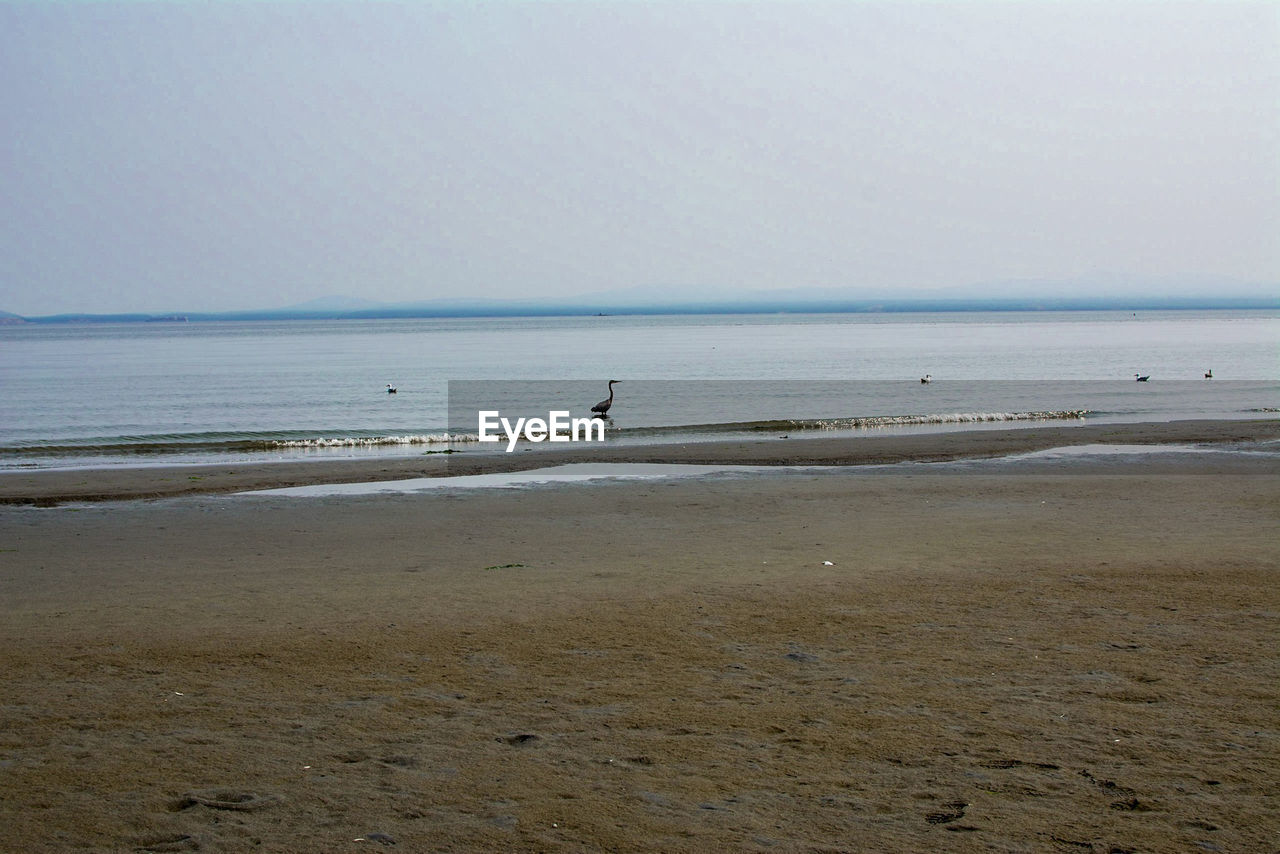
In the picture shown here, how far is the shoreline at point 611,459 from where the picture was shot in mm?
19828

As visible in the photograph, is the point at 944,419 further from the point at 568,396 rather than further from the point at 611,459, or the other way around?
the point at 568,396

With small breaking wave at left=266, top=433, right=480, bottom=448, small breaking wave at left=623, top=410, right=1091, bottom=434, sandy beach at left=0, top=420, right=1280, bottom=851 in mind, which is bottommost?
small breaking wave at left=266, top=433, right=480, bottom=448

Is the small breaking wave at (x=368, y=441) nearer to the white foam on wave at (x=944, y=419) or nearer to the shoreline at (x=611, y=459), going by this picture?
the shoreline at (x=611, y=459)

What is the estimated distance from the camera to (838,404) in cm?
4097

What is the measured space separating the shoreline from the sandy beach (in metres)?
5.47

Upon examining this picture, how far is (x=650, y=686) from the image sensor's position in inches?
273

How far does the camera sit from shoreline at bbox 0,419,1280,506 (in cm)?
1983

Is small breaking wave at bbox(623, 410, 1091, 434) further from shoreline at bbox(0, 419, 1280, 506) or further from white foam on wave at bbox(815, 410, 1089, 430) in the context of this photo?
shoreline at bbox(0, 419, 1280, 506)

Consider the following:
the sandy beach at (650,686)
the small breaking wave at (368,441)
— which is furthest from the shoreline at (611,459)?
the sandy beach at (650,686)

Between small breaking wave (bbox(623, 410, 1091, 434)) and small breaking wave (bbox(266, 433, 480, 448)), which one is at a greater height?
small breaking wave (bbox(623, 410, 1091, 434))

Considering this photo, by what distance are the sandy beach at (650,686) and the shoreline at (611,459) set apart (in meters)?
5.47

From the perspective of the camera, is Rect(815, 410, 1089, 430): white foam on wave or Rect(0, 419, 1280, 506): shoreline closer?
Rect(0, 419, 1280, 506): shoreline

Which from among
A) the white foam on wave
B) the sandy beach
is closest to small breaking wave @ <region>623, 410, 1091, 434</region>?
the white foam on wave

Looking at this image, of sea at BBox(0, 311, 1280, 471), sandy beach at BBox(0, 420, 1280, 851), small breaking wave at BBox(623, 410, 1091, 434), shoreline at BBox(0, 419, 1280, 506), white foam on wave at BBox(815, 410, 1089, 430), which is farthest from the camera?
white foam on wave at BBox(815, 410, 1089, 430)
